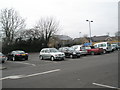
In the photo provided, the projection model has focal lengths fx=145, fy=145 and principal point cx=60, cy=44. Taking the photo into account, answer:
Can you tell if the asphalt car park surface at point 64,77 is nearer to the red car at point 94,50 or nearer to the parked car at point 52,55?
the parked car at point 52,55

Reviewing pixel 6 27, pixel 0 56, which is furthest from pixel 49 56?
pixel 6 27

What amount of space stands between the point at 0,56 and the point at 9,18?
86.1ft

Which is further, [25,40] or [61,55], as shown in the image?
[25,40]

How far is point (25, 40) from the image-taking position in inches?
1676

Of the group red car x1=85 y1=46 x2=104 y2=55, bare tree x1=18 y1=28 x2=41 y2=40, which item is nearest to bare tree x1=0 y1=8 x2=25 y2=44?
bare tree x1=18 y1=28 x2=41 y2=40

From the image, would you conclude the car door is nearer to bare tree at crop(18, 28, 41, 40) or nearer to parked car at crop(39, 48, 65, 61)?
parked car at crop(39, 48, 65, 61)

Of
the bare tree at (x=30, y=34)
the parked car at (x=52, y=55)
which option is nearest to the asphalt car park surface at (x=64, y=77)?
the parked car at (x=52, y=55)

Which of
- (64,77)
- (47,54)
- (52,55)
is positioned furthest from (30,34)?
(64,77)

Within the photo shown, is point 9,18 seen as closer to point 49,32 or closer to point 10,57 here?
point 49,32

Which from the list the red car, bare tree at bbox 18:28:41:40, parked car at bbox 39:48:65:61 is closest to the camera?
parked car at bbox 39:48:65:61

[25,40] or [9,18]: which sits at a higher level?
[9,18]

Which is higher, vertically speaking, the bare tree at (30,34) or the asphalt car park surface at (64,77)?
the bare tree at (30,34)

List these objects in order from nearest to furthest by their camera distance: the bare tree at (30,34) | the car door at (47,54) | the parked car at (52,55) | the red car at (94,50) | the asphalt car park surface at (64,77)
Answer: the asphalt car park surface at (64,77)
the parked car at (52,55)
the car door at (47,54)
the red car at (94,50)
the bare tree at (30,34)

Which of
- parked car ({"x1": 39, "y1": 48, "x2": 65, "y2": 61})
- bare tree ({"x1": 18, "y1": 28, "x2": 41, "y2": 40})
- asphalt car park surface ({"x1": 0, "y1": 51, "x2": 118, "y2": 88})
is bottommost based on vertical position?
asphalt car park surface ({"x1": 0, "y1": 51, "x2": 118, "y2": 88})
